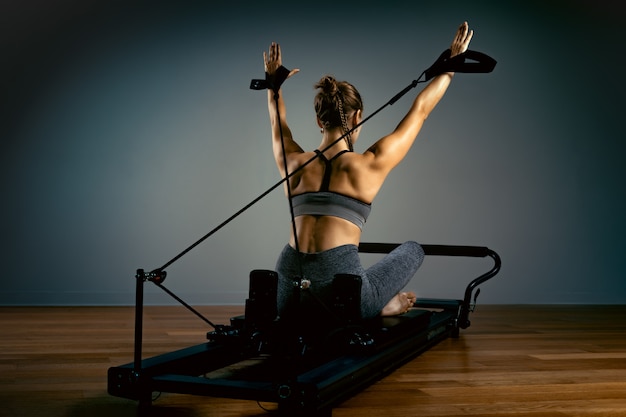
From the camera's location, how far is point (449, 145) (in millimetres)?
5465

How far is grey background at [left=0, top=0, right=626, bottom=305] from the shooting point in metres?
4.95

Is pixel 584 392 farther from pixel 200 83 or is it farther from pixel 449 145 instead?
pixel 200 83

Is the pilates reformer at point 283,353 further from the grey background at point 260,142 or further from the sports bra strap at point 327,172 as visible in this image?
the grey background at point 260,142

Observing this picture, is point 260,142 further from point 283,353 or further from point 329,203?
point 283,353

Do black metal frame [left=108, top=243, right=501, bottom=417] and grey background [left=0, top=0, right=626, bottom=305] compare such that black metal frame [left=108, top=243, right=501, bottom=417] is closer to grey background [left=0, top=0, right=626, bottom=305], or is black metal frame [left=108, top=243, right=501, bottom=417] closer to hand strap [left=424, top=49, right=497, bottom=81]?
hand strap [left=424, top=49, right=497, bottom=81]

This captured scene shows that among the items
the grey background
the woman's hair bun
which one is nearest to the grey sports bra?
the woman's hair bun

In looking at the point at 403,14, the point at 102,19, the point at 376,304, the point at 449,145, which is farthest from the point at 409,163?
the point at 376,304

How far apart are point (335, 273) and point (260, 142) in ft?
8.87

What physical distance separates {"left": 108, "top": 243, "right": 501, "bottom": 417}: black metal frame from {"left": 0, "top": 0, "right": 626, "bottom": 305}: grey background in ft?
6.80

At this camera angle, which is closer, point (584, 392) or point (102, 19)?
point (584, 392)

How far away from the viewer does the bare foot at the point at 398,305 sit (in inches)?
122

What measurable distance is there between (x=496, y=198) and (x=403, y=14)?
1.49 m

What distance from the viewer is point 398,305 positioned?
3.15 metres

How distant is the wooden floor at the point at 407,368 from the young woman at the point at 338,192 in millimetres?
395
